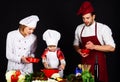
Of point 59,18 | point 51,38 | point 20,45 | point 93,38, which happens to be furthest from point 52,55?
point 59,18

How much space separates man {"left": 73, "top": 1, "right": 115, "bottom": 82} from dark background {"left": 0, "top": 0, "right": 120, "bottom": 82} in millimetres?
397

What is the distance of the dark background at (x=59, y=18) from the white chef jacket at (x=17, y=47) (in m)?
0.45

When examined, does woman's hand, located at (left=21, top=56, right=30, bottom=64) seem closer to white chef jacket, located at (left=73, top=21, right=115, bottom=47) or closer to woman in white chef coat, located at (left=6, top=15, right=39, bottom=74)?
woman in white chef coat, located at (left=6, top=15, right=39, bottom=74)

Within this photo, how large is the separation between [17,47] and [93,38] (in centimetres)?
73

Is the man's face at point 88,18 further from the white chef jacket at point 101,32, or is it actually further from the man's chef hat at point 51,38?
the man's chef hat at point 51,38

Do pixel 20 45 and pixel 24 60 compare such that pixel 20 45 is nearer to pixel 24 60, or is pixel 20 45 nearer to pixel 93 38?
pixel 24 60

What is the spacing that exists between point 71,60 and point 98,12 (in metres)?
0.61

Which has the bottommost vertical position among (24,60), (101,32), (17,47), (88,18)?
(24,60)

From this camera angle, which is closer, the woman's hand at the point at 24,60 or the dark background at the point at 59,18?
the woman's hand at the point at 24,60

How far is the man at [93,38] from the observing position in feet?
10.4

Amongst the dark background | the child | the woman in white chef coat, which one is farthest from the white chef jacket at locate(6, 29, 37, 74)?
the dark background

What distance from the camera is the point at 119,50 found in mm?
3787

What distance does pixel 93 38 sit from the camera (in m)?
3.27

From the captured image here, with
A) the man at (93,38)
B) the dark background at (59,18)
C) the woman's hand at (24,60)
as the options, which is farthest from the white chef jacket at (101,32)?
the woman's hand at (24,60)
